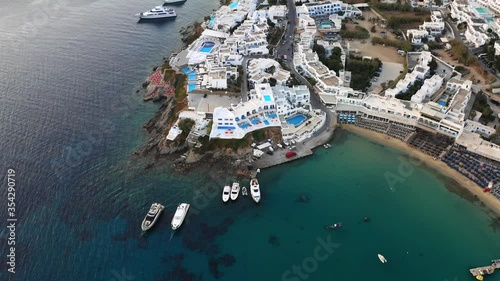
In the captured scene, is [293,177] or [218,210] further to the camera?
[293,177]

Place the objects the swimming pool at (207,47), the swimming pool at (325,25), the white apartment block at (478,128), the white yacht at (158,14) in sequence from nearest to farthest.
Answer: the white apartment block at (478,128), the swimming pool at (207,47), the swimming pool at (325,25), the white yacht at (158,14)

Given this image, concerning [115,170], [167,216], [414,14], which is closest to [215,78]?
[115,170]

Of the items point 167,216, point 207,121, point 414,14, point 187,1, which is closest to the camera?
point 167,216

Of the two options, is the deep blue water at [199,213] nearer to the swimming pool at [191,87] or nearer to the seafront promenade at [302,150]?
the seafront promenade at [302,150]

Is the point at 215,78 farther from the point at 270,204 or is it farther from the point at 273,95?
the point at 270,204
